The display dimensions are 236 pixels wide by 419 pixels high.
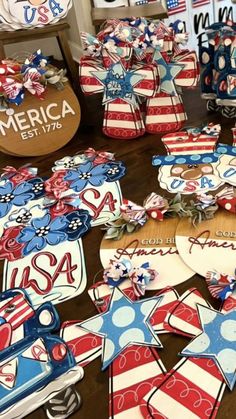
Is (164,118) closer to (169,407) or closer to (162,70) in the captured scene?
(162,70)

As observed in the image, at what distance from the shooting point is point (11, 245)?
1058 mm

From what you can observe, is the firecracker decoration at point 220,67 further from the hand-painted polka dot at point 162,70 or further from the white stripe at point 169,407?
the white stripe at point 169,407

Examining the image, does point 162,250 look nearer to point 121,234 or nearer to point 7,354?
point 121,234

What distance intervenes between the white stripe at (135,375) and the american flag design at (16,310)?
0.23m

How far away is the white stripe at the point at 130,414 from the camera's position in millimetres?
675

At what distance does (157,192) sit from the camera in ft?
3.85

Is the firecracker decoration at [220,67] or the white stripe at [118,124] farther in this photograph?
the white stripe at [118,124]

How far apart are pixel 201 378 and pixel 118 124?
3.12 feet

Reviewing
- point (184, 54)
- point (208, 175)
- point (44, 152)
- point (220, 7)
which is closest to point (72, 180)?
point (44, 152)

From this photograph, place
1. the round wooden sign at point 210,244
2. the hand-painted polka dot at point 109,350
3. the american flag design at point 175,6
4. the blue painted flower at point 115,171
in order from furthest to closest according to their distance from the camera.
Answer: the american flag design at point 175,6 < the blue painted flower at point 115,171 < the round wooden sign at point 210,244 < the hand-painted polka dot at point 109,350

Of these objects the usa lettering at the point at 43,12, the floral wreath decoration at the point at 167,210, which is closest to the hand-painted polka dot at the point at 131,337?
the floral wreath decoration at the point at 167,210

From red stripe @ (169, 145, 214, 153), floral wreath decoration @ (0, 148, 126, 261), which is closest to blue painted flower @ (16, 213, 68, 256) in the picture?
floral wreath decoration @ (0, 148, 126, 261)

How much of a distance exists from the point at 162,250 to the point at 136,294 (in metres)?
0.14

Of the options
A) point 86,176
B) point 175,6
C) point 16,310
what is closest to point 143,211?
point 86,176
